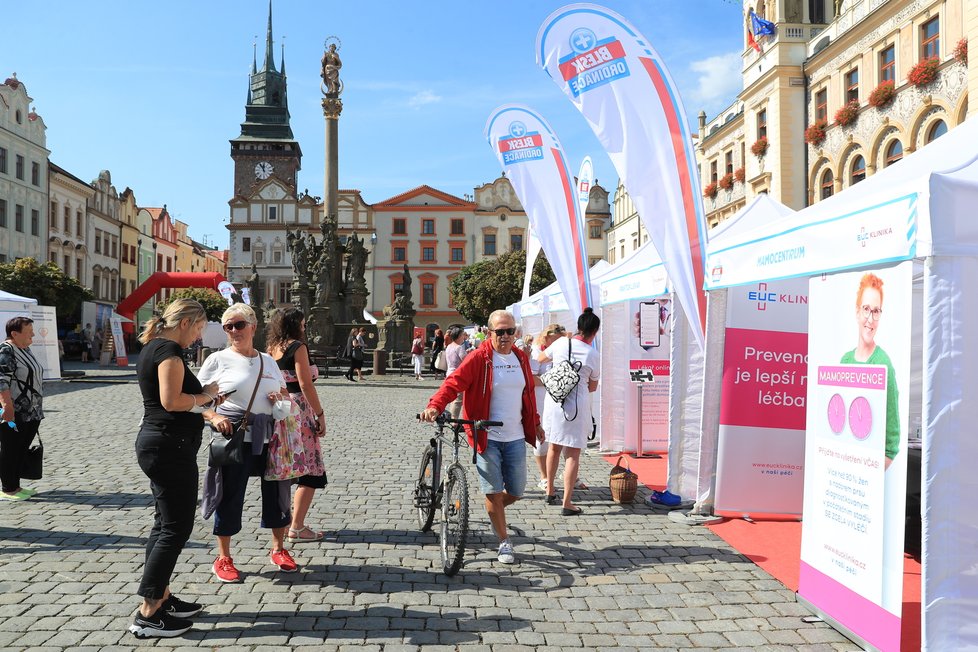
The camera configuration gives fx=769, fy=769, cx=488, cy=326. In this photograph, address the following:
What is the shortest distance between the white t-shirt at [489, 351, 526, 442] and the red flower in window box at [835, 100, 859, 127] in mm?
25759

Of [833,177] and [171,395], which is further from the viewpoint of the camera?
[833,177]

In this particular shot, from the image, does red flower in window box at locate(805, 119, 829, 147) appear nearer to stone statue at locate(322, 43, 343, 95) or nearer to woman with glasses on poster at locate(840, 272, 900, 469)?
stone statue at locate(322, 43, 343, 95)

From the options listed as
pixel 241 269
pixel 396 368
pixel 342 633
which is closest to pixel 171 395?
pixel 342 633

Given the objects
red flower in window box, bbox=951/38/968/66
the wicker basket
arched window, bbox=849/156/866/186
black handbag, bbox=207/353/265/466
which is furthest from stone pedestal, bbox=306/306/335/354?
black handbag, bbox=207/353/265/466

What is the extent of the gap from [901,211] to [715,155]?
3796 cm

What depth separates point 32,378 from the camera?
7484mm

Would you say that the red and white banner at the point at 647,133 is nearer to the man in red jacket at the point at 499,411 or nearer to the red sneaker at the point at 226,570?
the man in red jacket at the point at 499,411

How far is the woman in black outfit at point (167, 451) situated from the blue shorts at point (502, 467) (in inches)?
81.2

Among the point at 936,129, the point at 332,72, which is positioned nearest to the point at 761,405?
the point at 936,129

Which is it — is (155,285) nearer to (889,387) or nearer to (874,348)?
(874,348)

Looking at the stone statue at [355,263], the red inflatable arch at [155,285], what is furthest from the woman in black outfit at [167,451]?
the red inflatable arch at [155,285]

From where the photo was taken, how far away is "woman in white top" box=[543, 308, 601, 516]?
23.7ft

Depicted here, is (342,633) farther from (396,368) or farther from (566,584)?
(396,368)

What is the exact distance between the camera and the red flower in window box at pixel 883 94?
2444cm
